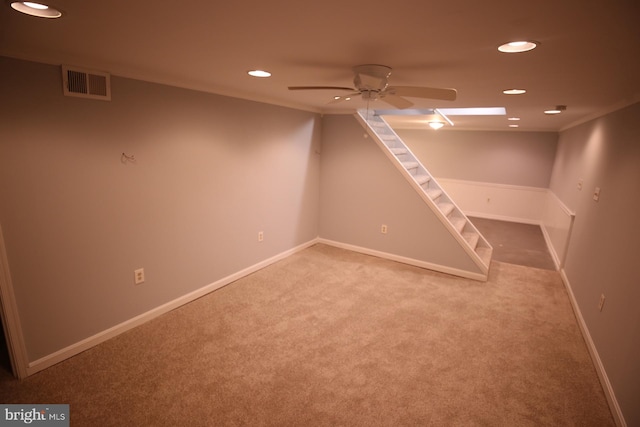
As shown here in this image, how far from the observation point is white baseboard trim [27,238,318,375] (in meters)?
2.24

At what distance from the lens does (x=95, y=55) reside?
2.01 m

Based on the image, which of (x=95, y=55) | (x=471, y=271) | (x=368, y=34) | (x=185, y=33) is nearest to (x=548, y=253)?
(x=471, y=271)

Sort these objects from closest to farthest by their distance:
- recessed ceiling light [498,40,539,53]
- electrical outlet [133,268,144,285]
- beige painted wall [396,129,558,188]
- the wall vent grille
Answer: recessed ceiling light [498,40,539,53] < the wall vent grille < electrical outlet [133,268,144,285] < beige painted wall [396,129,558,188]

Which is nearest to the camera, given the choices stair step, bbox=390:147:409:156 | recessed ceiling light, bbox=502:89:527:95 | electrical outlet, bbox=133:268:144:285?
recessed ceiling light, bbox=502:89:527:95

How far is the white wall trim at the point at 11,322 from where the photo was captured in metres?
1.98

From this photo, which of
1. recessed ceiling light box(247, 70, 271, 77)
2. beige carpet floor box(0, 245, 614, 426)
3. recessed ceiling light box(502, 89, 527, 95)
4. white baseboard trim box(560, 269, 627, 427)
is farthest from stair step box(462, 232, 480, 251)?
recessed ceiling light box(247, 70, 271, 77)

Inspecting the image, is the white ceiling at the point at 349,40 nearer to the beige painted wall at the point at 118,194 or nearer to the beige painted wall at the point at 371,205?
the beige painted wall at the point at 118,194

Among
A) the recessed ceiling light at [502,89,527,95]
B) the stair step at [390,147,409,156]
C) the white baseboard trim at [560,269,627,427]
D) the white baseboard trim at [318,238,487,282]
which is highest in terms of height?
the recessed ceiling light at [502,89,527,95]

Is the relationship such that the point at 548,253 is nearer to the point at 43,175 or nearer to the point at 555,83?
the point at 555,83

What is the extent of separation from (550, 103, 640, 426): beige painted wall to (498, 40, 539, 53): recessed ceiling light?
1.59 m

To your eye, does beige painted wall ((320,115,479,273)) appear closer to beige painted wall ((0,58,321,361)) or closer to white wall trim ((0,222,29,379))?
beige painted wall ((0,58,321,361))

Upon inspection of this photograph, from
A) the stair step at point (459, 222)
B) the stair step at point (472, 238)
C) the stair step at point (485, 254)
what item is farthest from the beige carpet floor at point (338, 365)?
the stair step at point (459, 222)

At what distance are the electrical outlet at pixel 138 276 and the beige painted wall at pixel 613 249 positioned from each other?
134 inches

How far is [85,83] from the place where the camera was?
2184 mm
